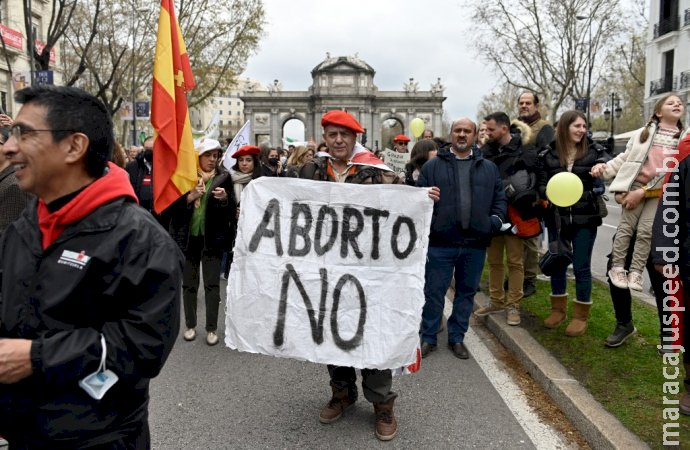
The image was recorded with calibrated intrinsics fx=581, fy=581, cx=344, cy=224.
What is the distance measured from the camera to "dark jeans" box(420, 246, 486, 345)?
513cm

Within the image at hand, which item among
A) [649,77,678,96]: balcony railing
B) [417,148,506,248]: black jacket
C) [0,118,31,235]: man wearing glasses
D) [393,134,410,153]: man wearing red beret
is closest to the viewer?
[0,118,31,235]: man wearing glasses

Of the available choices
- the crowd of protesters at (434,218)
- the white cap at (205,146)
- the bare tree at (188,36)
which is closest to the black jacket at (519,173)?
the crowd of protesters at (434,218)

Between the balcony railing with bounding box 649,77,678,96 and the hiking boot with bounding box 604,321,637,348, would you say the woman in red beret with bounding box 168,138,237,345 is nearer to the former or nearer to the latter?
the hiking boot with bounding box 604,321,637,348

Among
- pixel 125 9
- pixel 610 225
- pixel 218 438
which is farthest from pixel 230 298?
pixel 125 9

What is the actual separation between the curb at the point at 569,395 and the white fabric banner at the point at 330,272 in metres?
1.12

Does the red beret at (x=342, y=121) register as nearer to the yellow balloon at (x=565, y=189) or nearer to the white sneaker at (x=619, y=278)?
the yellow balloon at (x=565, y=189)

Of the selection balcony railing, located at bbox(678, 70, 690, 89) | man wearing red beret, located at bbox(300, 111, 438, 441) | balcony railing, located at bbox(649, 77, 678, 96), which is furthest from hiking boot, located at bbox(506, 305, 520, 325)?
balcony railing, located at bbox(649, 77, 678, 96)

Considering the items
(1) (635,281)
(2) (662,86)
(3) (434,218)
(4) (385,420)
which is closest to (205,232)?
(3) (434,218)

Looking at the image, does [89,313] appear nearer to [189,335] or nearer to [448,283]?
[448,283]

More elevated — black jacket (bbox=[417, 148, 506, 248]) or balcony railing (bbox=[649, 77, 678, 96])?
balcony railing (bbox=[649, 77, 678, 96])

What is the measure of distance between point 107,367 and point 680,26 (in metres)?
42.2

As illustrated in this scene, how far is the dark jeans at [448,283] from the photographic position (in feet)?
16.8

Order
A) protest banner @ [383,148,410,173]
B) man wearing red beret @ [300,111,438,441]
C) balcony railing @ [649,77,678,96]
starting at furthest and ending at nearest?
balcony railing @ [649,77,678,96] < protest banner @ [383,148,410,173] < man wearing red beret @ [300,111,438,441]

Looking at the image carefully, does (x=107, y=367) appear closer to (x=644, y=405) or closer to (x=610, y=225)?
(x=644, y=405)
